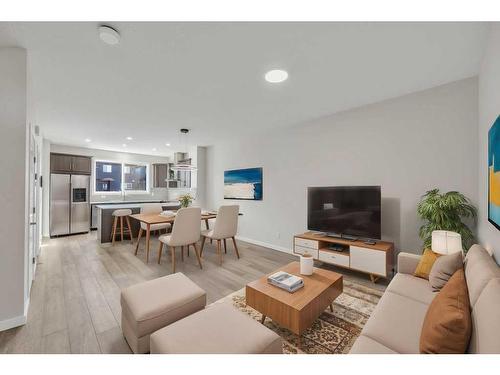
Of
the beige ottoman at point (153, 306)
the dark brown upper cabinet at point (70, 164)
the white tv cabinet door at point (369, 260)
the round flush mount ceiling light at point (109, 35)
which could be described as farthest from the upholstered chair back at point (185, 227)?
the dark brown upper cabinet at point (70, 164)

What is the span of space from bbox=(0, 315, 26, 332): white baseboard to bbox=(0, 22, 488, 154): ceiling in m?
2.33

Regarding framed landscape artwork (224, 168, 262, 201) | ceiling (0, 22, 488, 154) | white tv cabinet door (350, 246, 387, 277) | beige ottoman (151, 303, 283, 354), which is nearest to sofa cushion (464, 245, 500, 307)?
beige ottoman (151, 303, 283, 354)

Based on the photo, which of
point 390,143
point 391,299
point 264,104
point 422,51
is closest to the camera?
point 391,299

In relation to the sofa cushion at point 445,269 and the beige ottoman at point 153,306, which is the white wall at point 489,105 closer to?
the sofa cushion at point 445,269

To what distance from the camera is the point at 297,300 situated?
1.63m

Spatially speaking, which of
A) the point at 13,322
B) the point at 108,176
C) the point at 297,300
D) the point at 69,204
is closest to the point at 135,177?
the point at 108,176

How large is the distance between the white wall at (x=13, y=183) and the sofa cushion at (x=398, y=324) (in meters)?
2.80

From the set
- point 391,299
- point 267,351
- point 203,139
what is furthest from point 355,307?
point 203,139

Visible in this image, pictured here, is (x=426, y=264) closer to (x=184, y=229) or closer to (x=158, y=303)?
(x=158, y=303)

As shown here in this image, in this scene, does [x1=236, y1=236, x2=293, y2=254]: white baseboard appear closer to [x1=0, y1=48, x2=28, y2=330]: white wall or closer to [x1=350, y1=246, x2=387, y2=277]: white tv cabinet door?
[x1=350, y1=246, x2=387, y2=277]: white tv cabinet door

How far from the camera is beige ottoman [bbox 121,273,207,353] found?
56.2 inches

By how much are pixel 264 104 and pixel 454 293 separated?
2.78 metres

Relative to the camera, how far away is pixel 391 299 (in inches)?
61.4

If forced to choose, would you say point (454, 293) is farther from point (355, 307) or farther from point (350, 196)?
point (350, 196)
